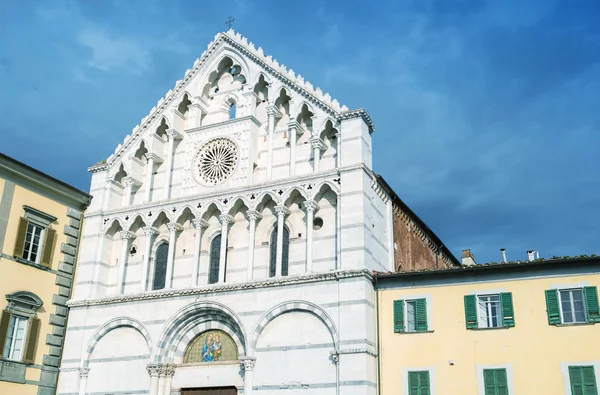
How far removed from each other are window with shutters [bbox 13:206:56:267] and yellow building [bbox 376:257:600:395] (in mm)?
12874

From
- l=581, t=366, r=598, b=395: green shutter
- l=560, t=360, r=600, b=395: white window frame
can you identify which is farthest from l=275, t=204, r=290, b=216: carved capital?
l=581, t=366, r=598, b=395: green shutter

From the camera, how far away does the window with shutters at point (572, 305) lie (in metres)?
19.9

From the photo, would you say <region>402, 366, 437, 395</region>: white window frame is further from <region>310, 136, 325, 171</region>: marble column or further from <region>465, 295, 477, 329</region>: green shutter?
<region>310, 136, 325, 171</region>: marble column

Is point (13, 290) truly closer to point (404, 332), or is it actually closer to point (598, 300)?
point (404, 332)

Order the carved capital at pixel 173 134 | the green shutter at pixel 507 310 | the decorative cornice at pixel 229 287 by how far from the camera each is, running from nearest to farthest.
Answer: the green shutter at pixel 507 310
the decorative cornice at pixel 229 287
the carved capital at pixel 173 134

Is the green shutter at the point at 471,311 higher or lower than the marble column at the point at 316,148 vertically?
lower

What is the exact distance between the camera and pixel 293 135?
26062mm

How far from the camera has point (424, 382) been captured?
21.1 metres

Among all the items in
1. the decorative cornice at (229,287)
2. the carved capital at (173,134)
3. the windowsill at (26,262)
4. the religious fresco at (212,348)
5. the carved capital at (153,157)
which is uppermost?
the carved capital at (173,134)

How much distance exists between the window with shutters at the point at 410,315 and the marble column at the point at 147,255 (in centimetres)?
973

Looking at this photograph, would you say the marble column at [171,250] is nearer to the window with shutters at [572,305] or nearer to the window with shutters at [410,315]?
the window with shutters at [410,315]

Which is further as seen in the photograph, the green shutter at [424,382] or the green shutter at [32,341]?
the green shutter at [32,341]

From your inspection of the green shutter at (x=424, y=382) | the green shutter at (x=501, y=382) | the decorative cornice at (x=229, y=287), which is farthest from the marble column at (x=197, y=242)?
the green shutter at (x=501, y=382)

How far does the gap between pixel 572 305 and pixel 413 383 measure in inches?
206
